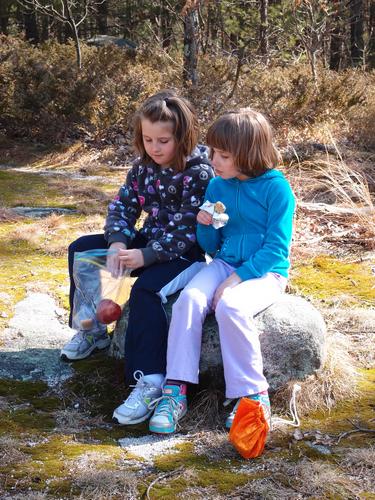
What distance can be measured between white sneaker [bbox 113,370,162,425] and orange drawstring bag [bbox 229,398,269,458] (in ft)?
1.34

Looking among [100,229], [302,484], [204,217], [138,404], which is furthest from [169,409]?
[100,229]

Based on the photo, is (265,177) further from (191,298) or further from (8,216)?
(8,216)

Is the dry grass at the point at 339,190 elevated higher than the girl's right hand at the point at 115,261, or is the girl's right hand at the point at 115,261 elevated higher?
the girl's right hand at the point at 115,261

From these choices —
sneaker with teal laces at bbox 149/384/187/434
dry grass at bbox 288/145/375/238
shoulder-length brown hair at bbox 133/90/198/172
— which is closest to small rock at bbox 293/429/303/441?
sneaker with teal laces at bbox 149/384/187/434

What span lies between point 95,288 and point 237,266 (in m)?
0.71

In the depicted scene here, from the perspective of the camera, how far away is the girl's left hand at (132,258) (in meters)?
2.87

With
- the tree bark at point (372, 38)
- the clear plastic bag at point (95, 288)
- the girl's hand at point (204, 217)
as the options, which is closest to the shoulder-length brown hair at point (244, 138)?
the girl's hand at point (204, 217)

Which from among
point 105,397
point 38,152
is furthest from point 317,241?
point 38,152

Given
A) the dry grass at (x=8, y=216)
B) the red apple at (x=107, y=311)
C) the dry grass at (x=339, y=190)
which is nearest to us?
the red apple at (x=107, y=311)

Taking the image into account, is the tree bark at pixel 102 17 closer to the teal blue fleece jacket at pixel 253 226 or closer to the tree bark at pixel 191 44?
the tree bark at pixel 191 44

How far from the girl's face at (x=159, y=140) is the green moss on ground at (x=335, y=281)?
5.32ft

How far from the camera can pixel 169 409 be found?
2539mm

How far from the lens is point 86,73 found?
9.60 meters

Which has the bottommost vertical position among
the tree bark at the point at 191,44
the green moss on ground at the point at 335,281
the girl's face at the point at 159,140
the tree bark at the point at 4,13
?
the green moss on ground at the point at 335,281
